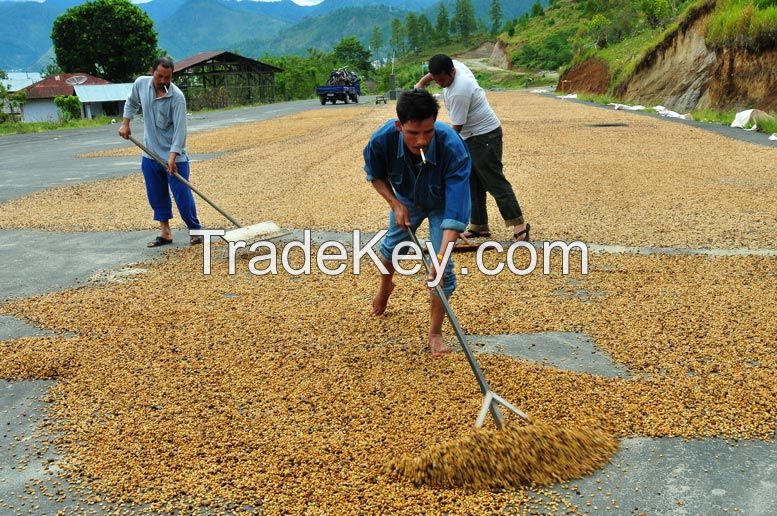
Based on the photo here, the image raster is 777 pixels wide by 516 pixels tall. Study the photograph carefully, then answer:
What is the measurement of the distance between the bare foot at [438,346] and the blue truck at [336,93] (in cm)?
3412

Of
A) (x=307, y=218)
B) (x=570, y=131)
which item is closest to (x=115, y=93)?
(x=570, y=131)

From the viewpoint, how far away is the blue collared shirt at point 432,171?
3.16m

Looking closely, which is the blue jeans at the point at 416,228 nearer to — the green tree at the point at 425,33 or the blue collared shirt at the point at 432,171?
the blue collared shirt at the point at 432,171

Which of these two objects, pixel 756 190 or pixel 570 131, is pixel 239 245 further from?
pixel 570 131

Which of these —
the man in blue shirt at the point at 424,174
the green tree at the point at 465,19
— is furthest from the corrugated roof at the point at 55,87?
the green tree at the point at 465,19

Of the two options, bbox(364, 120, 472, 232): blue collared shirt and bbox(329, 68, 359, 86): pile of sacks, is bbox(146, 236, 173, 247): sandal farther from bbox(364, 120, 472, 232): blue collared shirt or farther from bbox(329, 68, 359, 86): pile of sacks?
bbox(329, 68, 359, 86): pile of sacks

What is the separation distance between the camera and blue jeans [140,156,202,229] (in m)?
5.88

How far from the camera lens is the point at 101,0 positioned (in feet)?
152

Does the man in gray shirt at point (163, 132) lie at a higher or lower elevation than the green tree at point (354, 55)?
lower

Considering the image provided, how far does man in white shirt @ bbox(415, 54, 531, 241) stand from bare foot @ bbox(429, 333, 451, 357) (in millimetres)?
2181

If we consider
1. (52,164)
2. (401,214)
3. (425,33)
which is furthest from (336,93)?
(425,33)

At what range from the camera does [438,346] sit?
11.3 feet

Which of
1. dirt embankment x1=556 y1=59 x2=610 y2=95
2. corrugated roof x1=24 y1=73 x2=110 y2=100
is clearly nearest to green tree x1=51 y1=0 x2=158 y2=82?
corrugated roof x1=24 y1=73 x2=110 y2=100

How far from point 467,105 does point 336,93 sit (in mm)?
32505
